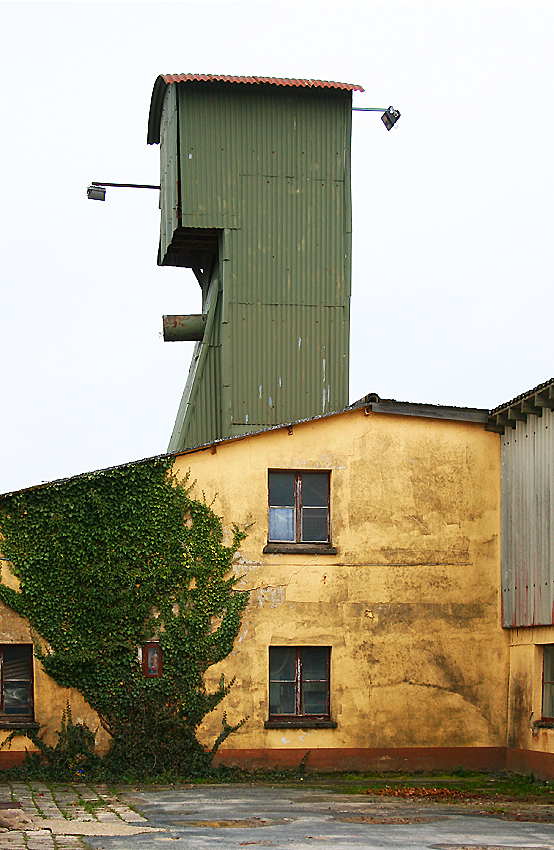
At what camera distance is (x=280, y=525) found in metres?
18.3

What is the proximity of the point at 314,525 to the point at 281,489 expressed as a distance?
34.2 inches

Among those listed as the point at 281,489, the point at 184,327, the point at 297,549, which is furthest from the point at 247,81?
the point at 297,549

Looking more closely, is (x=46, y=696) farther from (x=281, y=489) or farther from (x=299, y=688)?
(x=281, y=489)

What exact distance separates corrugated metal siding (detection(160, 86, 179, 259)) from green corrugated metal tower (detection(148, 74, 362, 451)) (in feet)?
0.18

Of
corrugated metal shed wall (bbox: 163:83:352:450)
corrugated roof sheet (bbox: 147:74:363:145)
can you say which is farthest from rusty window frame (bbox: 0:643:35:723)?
corrugated roof sheet (bbox: 147:74:363:145)

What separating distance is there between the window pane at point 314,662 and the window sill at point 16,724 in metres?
4.58

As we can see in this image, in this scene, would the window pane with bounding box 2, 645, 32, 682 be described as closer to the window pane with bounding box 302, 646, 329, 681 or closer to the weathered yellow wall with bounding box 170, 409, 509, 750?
the weathered yellow wall with bounding box 170, 409, 509, 750

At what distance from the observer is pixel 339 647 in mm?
17953

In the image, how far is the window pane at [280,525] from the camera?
1827cm

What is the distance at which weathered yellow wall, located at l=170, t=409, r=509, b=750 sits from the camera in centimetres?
1780

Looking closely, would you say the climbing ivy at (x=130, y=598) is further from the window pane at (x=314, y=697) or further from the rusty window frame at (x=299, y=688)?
the window pane at (x=314, y=697)

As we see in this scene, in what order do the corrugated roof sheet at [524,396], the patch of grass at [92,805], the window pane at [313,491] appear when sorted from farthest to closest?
the window pane at [313,491] → the corrugated roof sheet at [524,396] → the patch of grass at [92,805]

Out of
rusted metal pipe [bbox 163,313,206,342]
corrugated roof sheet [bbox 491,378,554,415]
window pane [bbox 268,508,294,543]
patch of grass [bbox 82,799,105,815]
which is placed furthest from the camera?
rusted metal pipe [bbox 163,313,206,342]

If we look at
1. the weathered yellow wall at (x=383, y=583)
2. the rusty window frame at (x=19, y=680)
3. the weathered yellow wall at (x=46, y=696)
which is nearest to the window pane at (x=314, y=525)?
the weathered yellow wall at (x=383, y=583)
